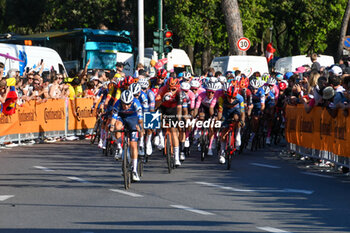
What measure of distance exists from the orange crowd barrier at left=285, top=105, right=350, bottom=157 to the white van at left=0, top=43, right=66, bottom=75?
11287mm

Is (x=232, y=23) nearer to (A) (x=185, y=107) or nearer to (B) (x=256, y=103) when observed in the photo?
(B) (x=256, y=103)

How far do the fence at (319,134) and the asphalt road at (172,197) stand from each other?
1.41ft

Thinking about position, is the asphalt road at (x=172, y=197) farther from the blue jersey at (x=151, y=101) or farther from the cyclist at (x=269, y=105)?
the cyclist at (x=269, y=105)

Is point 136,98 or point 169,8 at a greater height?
point 169,8

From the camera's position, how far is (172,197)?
41.0 feet

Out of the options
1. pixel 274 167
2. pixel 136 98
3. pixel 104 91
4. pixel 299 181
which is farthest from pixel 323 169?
pixel 104 91

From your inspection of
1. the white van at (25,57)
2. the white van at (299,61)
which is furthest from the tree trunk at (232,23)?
the white van at (25,57)

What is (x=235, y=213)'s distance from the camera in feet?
35.7

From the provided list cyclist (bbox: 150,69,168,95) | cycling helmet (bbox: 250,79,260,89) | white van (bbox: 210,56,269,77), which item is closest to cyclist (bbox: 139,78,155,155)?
cyclist (bbox: 150,69,168,95)

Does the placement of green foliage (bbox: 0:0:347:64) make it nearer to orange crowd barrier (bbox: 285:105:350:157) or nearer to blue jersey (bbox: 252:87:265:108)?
blue jersey (bbox: 252:87:265:108)

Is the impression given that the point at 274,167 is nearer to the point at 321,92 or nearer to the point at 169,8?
the point at 321,92

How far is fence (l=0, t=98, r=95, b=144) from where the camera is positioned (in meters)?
22.6

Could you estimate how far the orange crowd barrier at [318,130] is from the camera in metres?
15.2

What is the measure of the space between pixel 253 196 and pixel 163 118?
15.9ft
